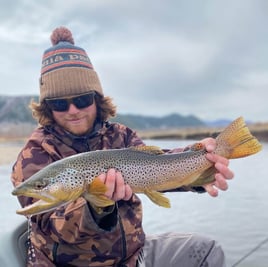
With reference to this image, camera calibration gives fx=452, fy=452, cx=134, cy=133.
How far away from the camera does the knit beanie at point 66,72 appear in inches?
143

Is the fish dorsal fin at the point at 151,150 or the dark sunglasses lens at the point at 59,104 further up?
the dark sunglasses lens at the point at 59,104

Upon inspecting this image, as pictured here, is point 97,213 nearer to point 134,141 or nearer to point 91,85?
point 134,141

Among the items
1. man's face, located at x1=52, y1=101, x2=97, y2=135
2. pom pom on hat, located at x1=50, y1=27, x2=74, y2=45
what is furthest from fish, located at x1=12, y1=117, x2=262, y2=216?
pom pom on hat, located at x1=50, y1=27, x2=74, y2=45

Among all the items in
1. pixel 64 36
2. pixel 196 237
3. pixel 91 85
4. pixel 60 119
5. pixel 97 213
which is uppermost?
pixel 64 36

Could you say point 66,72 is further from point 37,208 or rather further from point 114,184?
point 37,208

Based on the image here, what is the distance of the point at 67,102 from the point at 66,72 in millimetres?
300

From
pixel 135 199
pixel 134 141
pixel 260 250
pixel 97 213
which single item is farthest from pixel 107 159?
pixel 260 250

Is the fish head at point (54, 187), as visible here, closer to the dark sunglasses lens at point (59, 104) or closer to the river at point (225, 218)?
the dark sunglasses lens at point (59, 104)

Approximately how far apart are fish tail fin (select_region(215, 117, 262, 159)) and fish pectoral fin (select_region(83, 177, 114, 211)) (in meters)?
0.86

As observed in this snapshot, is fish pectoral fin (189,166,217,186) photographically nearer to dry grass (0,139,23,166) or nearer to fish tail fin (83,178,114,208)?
fish tail fin (83,178,114,208)

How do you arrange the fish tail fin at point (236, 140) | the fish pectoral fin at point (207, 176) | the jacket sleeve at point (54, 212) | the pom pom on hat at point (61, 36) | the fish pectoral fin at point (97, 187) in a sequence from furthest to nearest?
the pom pom on hat at point (61, 36) → the fish pectoral fin at point (207, 176) → the fish tail fin at point (236, 140) → the jacket sleeve at point (54, 212) → the fish pectoral fin at point (97, 187)

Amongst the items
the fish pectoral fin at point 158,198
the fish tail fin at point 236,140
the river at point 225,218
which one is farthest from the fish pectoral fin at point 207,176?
the river at point 225,218

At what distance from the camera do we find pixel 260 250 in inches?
244

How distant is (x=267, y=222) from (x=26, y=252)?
5.48 m
